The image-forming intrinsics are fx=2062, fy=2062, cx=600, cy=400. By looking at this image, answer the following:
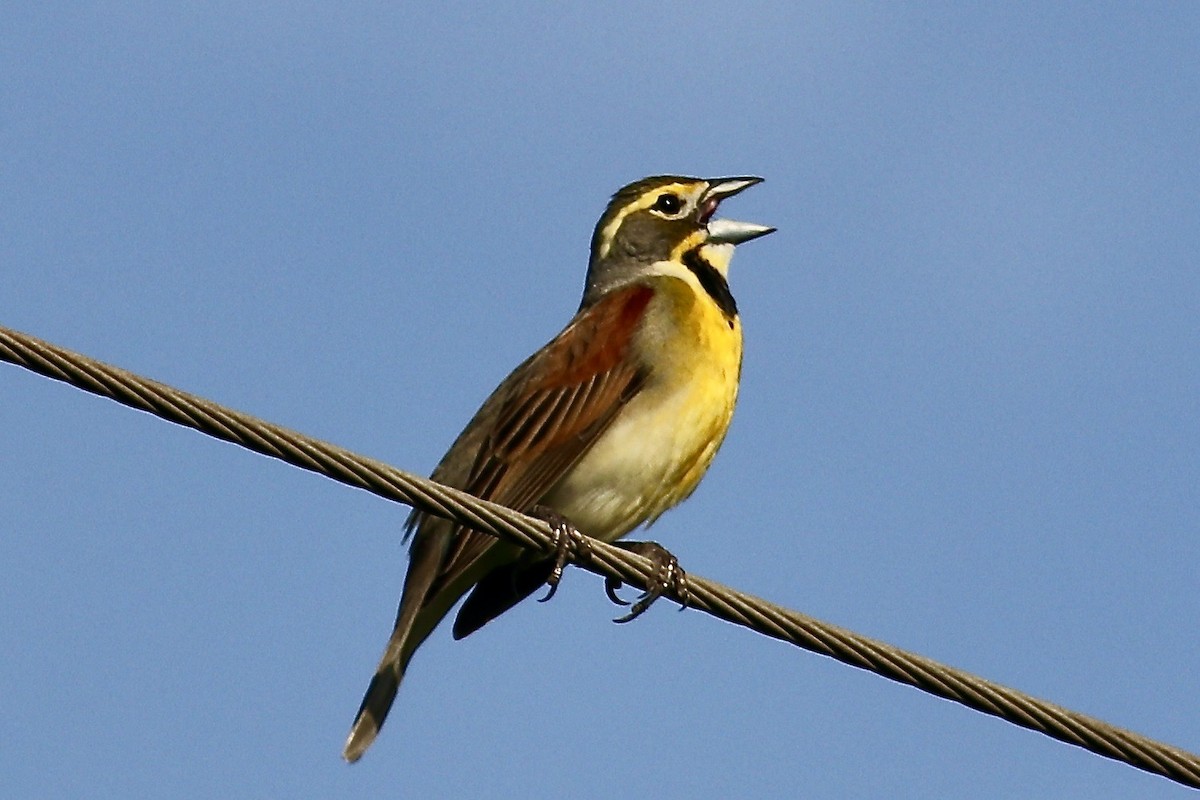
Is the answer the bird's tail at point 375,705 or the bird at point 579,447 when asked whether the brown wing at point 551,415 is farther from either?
the bird's tail at point 375,705

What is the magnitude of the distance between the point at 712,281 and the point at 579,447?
5.06 feet

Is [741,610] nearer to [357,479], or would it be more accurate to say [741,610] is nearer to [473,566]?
[357,479]

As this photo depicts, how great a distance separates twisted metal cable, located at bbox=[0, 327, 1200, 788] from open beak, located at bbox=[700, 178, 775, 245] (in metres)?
3.65

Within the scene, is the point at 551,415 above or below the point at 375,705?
above

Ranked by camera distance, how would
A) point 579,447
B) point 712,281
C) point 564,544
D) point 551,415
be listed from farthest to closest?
point 712,281 → point 551,415 → point 579,447 → point 564,544

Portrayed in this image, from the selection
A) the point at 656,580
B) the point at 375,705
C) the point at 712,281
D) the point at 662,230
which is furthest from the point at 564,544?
the point at 662,230

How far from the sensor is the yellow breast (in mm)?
9023

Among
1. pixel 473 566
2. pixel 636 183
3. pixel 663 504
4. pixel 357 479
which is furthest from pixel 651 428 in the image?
pixel 357 479

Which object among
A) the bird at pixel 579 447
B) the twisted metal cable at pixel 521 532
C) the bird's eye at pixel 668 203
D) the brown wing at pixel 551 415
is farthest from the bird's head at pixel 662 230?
the twisted metal cable at pixel 521 532

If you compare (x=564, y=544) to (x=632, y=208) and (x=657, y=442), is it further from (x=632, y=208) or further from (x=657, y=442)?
(x=632, y=208)

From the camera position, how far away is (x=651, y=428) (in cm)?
906

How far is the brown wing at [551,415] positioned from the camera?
896 centimetres

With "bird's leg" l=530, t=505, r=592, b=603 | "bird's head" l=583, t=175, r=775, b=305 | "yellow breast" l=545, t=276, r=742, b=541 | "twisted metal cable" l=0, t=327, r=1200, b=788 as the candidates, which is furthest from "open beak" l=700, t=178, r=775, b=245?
"twisted metal cable" l=0, t=327, r=1200, b=788

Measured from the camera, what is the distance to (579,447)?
9.02 meters
